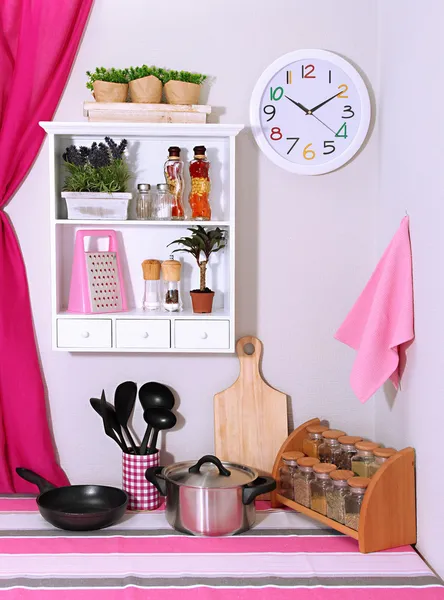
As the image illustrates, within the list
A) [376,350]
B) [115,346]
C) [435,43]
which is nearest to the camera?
[435,43]

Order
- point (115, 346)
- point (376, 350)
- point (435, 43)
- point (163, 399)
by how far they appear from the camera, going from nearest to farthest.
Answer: point (435, 43)
point (376, 350)
point (115, 346)
point (163, 399)

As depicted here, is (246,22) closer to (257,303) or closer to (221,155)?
(221,155)

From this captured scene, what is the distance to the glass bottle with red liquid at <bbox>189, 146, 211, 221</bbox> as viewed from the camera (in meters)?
2.07

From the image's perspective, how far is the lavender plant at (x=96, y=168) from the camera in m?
2.02

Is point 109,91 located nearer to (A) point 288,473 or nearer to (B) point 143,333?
(B) point 143,333

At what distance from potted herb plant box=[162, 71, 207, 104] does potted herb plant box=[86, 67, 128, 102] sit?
A: 117 mm

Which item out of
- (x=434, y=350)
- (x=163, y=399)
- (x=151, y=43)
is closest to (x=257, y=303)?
(x=163, y=399)

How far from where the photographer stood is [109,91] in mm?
2018

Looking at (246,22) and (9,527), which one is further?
(246,22)

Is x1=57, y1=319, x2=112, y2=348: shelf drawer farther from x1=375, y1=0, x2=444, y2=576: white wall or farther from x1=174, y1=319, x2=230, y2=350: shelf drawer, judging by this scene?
x1=375, y1=0, x2=444, y2=576: white wall

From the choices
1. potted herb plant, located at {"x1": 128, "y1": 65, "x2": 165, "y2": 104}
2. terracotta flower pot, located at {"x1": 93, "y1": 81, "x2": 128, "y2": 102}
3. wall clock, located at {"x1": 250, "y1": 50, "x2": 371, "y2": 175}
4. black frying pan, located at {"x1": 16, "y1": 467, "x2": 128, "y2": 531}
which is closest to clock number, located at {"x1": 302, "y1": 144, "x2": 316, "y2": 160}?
wall clock, located at {"x1": 250, "y1": 50, "x2": 371, "y2": 175}

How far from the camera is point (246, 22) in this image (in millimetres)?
2148

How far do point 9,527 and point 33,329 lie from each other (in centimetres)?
58

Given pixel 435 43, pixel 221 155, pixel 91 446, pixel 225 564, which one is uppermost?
pixel 435 43
